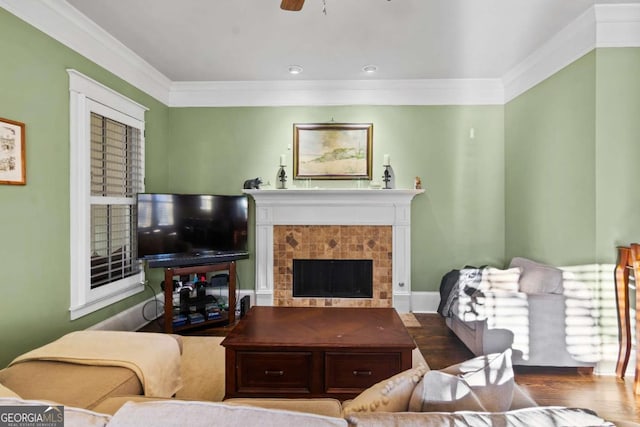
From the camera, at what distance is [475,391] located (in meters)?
1.06

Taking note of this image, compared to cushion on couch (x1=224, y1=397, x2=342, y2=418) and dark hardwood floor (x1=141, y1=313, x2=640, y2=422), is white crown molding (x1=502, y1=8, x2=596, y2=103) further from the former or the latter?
cushion on couch (x1=224, y1=397, x2=342, y2=418)

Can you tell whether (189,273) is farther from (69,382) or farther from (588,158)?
(588,158)

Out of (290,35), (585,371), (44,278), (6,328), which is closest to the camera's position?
(6,328)

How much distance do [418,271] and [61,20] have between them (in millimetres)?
4313

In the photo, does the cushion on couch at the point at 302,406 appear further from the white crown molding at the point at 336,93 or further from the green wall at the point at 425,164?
the white crown molding at the point at 336,93

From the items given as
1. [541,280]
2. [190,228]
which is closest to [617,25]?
[541,280]

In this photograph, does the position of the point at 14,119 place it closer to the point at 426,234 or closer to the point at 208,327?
the point at 208,327

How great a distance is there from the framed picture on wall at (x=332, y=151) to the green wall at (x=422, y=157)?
0.10 metres

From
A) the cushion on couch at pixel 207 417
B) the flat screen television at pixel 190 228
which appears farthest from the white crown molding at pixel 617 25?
the flat screen television at pixel 190 228

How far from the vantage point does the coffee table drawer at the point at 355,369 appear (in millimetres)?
2115

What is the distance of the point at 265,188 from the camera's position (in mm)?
4273

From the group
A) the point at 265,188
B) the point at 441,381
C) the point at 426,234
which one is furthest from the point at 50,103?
the point at 426,234

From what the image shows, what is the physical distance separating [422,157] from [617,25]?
206cm

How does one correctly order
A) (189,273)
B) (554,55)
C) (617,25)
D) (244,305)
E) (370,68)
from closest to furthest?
(617,25)
(554,55)
(189,273)
(370,68)
(244,305)
